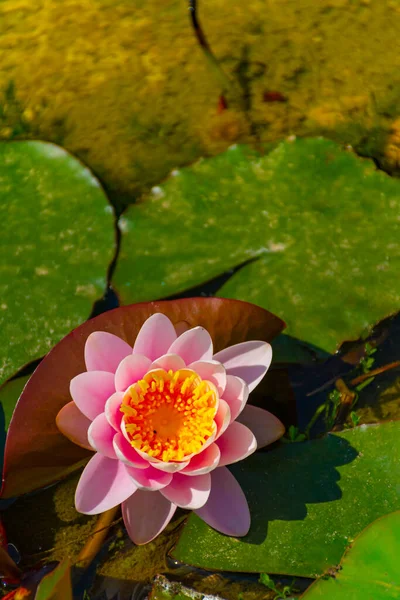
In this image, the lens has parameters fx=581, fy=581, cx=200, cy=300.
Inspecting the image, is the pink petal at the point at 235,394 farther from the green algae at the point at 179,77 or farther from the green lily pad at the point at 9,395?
the green algae at the point at 179,77

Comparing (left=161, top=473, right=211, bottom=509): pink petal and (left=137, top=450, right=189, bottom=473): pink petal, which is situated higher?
(left=137, top=450, right=189, bottom=473): pink petal

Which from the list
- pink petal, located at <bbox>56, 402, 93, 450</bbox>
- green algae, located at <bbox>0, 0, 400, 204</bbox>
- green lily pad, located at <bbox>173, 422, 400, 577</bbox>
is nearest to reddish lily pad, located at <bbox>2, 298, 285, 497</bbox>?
pink petal, located at <bbox>56, 402, 93, 450</bbox>

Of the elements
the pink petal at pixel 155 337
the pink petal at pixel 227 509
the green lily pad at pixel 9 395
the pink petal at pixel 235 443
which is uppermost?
the pink petal at pixel 155 337

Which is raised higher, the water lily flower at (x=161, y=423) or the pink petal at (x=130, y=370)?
the pink petal at (x=130, y=370)

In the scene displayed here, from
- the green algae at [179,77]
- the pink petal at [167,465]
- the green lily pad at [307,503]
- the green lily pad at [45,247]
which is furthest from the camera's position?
the green algae at [179,77]

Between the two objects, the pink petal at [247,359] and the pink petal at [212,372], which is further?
the pink petal at [247,359]

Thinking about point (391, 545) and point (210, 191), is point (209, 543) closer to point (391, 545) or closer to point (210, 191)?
point (391, 545)

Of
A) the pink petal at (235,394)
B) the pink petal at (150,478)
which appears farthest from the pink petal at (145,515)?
the pink petal at (235,394)

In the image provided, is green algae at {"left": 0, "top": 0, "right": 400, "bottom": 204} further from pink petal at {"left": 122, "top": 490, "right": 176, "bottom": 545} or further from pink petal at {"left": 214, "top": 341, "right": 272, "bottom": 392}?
pink petal at {"left": 122, "top": 490, "right": 176, "bottom": 545}
